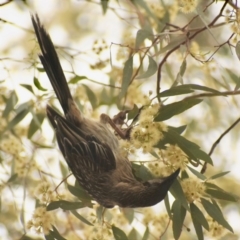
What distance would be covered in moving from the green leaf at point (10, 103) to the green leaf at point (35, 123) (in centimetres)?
9

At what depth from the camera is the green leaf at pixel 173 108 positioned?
6.81 feet

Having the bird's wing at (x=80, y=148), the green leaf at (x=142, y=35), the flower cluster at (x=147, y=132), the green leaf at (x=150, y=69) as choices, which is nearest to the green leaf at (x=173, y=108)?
the flower cluster at (x=147, y=132)

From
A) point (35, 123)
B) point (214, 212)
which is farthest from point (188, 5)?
point (35, 123)

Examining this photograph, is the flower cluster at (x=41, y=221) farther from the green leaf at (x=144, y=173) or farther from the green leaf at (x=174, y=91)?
the green leaf at (x=174, y=91)

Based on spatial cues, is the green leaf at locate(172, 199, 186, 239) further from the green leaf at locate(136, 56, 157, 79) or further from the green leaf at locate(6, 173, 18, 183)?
the green leaf at locate(6, 173, 18, 183)

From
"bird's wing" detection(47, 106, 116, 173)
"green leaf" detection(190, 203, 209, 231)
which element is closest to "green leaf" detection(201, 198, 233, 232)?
"green leaf" detection(190, 203, 209, 231)

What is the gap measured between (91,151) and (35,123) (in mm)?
340

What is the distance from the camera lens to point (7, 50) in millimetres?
4457

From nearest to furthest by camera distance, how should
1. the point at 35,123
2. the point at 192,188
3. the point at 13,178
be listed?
the point at 192,188 → the point at 13,178 → the point at 35,123

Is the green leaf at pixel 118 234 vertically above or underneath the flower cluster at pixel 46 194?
underneath

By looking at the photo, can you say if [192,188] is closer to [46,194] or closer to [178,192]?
[178,192]

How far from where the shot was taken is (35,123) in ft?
9.20

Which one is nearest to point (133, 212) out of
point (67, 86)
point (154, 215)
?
point (154, 215)

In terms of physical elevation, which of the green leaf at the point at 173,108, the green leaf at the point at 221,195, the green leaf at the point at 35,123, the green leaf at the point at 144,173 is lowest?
the green leaf at the point at 221,195
